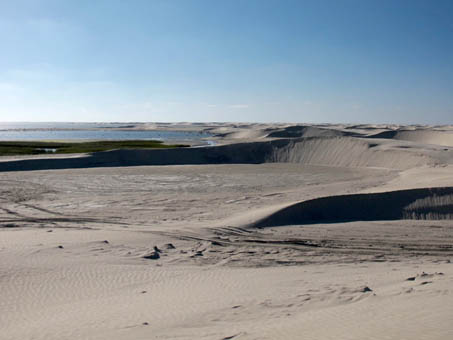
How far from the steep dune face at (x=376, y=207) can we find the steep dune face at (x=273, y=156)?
14335mm

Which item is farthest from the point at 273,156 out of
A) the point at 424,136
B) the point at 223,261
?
the point at 424,136

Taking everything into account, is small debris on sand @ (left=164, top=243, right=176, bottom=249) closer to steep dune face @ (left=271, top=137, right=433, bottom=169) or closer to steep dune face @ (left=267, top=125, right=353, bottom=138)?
steep dune face @ (left=271, top=137, right=433, bottom=169)

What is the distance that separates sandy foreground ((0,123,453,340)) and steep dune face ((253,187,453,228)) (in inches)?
1.5

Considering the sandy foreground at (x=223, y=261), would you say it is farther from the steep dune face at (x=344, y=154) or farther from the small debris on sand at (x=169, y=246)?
the steep dune face at (x=344, y=154)

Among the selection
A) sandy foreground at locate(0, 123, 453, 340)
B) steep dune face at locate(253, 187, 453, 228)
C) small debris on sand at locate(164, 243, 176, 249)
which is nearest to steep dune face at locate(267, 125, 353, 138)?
sandy foreground at locate(0, 123, 453, 340)

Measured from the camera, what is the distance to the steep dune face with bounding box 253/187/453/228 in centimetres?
1373

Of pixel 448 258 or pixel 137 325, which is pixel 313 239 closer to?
pixel 448 258

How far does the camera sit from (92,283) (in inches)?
296

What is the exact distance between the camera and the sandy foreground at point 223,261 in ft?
18.0

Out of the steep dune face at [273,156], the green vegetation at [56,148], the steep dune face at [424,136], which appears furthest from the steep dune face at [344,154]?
the steep dune face at [424,136]

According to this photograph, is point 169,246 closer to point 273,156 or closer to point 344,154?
point 344,154

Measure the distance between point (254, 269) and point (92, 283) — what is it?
2968mm

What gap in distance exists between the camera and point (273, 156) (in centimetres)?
3612

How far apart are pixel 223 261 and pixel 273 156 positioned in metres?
27.3
